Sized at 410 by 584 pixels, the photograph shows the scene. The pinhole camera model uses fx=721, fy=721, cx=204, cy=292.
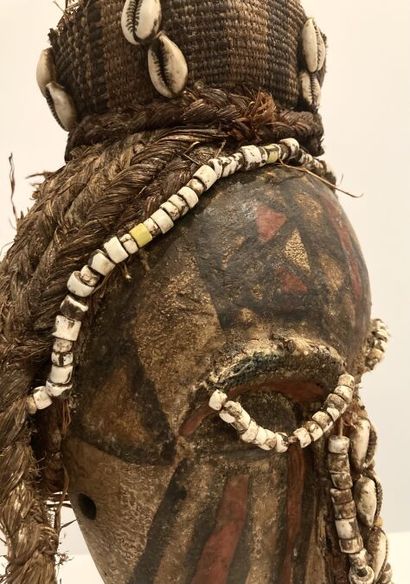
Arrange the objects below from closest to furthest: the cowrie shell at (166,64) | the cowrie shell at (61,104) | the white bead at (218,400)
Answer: the white bead at (218,400)
the cowrie shell at (166,64)
the cowrie shell at (61,104)

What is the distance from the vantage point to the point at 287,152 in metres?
1.11

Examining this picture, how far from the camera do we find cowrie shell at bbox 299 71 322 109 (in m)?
1.21

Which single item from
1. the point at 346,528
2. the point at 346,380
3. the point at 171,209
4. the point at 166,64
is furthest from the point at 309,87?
the point at 346,528

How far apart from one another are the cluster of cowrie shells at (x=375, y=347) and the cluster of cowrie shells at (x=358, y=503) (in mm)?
133

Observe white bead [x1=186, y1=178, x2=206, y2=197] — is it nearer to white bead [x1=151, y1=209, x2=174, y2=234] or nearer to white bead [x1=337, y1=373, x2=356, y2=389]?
white bead [x1=151, y1=209, x2=174, y2=234]

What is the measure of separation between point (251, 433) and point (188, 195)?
33 cm

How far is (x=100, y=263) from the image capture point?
971mm

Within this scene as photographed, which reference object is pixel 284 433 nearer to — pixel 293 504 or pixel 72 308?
pixel 293 504

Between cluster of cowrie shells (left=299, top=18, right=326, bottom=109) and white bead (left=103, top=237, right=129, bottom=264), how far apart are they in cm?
46

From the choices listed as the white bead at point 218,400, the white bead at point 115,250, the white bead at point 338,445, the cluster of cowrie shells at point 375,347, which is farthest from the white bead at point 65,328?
the cluster of cowrie shells at point 375,347

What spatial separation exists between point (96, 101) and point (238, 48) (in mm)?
237

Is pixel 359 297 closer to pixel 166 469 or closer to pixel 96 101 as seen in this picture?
pixel 166 469

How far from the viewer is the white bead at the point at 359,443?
3.66 feet

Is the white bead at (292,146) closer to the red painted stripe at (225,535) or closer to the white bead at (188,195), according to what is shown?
the white bead at (188,195)
